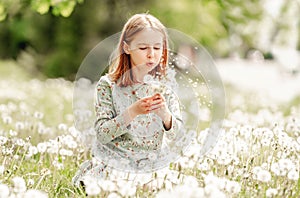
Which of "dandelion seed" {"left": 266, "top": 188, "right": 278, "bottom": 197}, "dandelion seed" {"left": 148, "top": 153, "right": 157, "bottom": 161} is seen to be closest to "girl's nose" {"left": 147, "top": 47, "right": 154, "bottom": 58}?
"dandelion seed" {"left": 148, "top": 153, "right": 157, "bottom": 161}

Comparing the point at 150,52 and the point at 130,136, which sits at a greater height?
the point at 150,52

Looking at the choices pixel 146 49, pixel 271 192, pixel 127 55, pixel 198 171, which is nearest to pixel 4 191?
pixel 271 192

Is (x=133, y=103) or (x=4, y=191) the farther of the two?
(x=133, y=103)

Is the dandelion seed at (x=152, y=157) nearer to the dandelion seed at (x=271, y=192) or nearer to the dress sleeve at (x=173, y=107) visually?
the dress sleeve at (x=173, y=107)

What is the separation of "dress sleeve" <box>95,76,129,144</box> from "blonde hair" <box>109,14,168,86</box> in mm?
98

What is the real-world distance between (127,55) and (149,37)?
0.84 ft

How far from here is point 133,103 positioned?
3.81 meters

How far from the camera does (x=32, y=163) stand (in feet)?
14.9

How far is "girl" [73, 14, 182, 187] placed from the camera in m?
3.84

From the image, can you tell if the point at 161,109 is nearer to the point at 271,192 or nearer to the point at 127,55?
the point at 127,55

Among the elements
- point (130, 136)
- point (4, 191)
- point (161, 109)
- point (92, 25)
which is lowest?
point (4, 191)

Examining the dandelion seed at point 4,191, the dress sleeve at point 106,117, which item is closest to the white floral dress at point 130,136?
the dress sleeve at point 106,117

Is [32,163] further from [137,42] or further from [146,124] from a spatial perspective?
[137,42]

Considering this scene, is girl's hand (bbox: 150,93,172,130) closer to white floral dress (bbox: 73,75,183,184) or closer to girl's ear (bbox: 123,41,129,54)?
white floral dress (bbox: 73,75,183,184)
